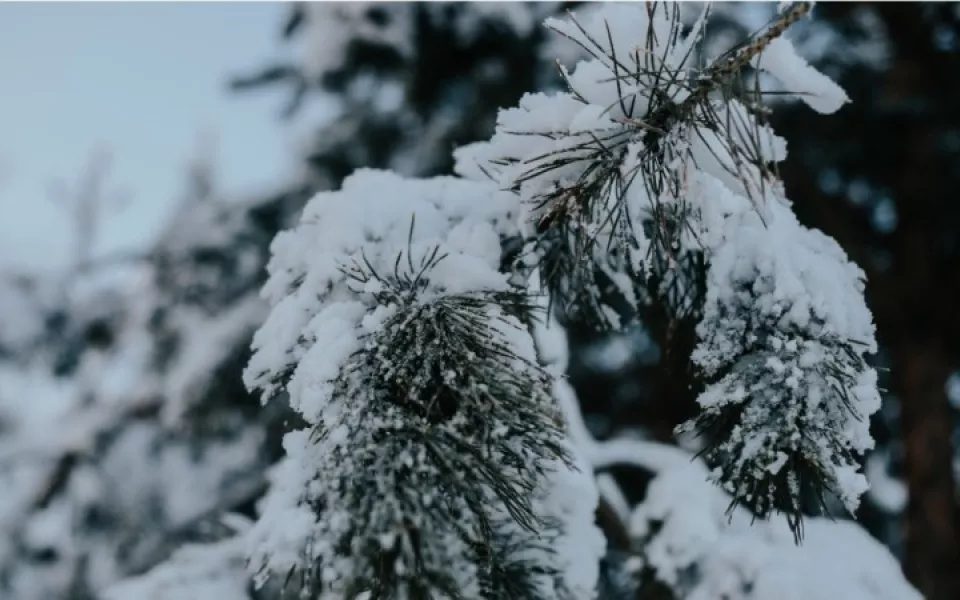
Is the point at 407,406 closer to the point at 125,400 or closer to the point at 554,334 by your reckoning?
the point at 554,334

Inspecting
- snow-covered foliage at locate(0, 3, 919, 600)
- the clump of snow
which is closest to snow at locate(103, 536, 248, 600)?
snow-covered foliage at locate(0, 3, 919, 600)

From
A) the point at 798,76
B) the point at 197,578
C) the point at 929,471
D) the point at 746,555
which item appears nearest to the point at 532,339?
the point at 798,76

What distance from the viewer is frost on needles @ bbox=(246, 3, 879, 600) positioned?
635 mm

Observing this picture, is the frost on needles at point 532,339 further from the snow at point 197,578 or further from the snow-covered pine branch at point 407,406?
the snow at point 197,578

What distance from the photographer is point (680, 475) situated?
1.71 meters

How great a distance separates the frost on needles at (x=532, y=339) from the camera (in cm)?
63

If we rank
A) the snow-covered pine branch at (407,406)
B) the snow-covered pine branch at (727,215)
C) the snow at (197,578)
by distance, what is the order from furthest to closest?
the snow at (197,578) → the snow-covered pine branch at (727,215) → the snow-covered pine branch at (407,406)

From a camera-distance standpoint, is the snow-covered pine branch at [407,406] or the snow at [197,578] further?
the snow at [197,578]

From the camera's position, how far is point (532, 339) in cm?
81

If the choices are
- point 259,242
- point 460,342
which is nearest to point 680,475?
point 460,342

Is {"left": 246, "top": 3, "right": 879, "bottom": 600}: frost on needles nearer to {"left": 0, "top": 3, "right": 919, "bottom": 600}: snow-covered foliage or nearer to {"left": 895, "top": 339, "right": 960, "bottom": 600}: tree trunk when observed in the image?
{"left": 0, "top": 3, "right": 919, "bottom": 600}: snow-covered foliage

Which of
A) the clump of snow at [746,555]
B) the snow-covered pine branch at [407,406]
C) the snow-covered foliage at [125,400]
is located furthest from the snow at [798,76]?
the snow-covered foliage at [125,400]

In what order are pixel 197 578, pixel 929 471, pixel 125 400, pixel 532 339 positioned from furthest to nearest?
1. pixel 125 400
2. pixel 929 471
3. pixel 197 578
4. pixel 532 339

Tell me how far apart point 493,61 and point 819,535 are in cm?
256
